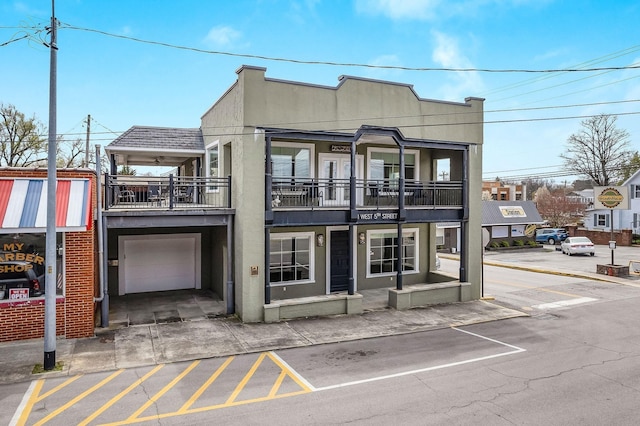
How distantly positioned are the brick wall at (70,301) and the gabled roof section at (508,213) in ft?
100

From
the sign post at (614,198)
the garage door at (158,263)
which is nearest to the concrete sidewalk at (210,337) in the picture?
the garage door at (158,263)

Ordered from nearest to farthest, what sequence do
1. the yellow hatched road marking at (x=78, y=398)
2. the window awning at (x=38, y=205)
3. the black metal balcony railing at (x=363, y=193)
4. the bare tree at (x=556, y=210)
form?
the yellow hatched road marking at (x=78, y=398)
the window awning at (x=38, y=205)
the black metal balcony railing at (x=363, y=193)
the bare tree at (x=556, y=210)

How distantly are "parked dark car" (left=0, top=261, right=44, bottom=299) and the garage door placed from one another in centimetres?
477

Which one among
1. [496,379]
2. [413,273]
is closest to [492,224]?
[413,273]

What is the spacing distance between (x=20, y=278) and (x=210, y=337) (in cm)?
497

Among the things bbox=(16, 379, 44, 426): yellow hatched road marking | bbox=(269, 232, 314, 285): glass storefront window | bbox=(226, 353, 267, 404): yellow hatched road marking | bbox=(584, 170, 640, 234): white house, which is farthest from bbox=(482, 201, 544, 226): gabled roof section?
bbox=(16, 379, 44, 426): yellow hatched road marking

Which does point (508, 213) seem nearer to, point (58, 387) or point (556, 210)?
point (556, 210)

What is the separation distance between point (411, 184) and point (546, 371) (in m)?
8.74

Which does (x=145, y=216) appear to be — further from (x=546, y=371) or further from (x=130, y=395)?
(x=546, y=371)

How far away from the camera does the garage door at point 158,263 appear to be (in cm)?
1599

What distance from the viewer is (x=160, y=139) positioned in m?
16.5

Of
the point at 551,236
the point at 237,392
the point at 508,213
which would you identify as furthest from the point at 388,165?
the point at 551,236

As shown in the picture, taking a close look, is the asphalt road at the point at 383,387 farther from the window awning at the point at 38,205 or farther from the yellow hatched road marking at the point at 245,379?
the window awning at the point at 38,205

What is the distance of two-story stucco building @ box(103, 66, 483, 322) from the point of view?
42.0 ft
